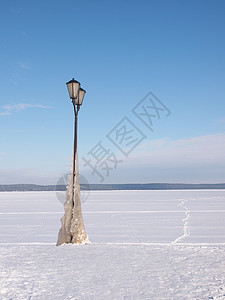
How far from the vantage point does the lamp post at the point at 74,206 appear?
712 cm

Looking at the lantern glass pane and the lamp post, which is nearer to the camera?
the lamp post

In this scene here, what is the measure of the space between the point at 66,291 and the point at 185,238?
577 centimetres

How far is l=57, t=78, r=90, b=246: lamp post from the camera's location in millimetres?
7117

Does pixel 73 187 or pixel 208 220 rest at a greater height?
pixel 73 187

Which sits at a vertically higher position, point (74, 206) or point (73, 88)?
point (73, 88)

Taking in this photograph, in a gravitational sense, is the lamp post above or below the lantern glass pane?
below

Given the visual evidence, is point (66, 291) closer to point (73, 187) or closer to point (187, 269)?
point (187, 269)

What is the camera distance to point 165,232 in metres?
10.2

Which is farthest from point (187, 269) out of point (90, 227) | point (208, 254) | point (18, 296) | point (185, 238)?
point (90, 227)

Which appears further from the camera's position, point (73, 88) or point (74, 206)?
point (73, 88)

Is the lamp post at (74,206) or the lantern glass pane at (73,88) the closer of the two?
the lamp post at (74,206)

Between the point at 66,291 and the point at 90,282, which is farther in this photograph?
the point at 90,282

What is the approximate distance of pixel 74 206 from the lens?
24.3 feet

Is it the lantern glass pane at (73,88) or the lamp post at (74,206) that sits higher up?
the lantern glass pane at (73,88)
